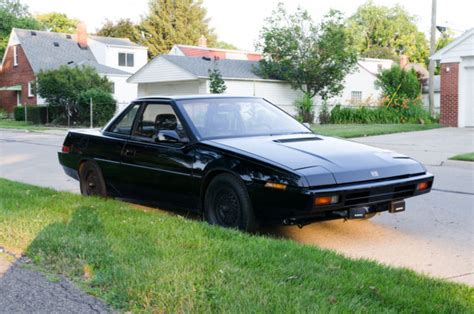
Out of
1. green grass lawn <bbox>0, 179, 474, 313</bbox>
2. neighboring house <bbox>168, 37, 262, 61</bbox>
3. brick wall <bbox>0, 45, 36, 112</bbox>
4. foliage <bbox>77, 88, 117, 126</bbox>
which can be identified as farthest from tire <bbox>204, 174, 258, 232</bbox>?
brick wall <bbox>0, 45, 36, 112</bbox>

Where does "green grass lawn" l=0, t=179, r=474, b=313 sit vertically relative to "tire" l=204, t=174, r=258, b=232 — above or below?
below

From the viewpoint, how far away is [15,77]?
4988 centimetres

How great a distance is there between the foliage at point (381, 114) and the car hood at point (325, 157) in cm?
2418

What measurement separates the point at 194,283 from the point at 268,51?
102ft

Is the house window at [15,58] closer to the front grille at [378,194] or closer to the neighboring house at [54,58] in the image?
the neighboring house at [54,58]

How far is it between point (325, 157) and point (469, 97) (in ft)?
72.3

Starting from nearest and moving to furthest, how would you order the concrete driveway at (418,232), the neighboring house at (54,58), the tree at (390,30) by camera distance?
1. the concrete driveway at (418,232)
2. the neighboring house at (54,58)
3. the tree at (390,30)

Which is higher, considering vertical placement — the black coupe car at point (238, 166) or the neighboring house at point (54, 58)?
the neighboring house at point (54, 58)

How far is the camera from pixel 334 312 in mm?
3531

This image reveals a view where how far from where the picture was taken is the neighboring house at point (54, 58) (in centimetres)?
4672

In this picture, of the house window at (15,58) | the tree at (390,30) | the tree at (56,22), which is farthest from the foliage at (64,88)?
the tree at (390,30)

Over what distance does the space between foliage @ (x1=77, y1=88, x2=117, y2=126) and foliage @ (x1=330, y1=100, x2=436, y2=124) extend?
40.9ft

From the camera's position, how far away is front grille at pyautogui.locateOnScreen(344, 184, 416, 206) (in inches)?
216

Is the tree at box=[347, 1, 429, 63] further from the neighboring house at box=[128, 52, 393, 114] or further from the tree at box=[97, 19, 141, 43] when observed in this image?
the neighboring house at box=[128, 52, 393, 114]
